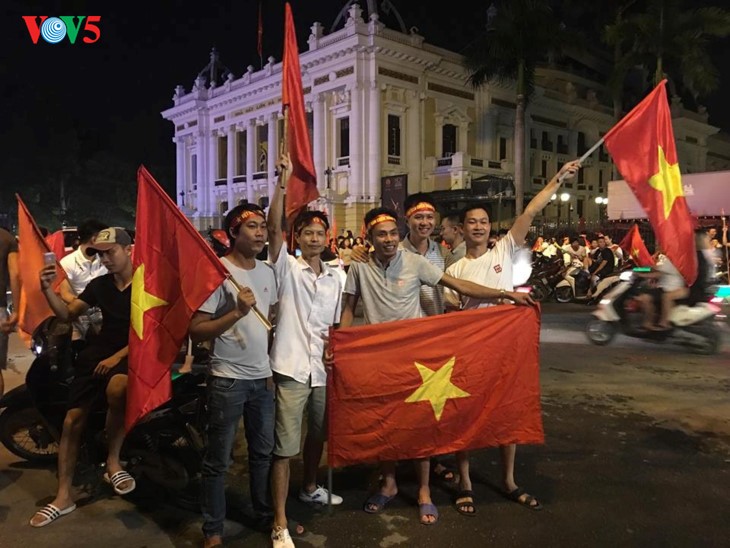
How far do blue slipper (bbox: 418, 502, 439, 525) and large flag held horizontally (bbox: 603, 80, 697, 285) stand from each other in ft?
9.61

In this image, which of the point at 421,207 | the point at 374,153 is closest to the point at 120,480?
the point at 421,207

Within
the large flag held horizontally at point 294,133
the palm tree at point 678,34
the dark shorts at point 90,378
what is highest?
the palm tree at point 678,34

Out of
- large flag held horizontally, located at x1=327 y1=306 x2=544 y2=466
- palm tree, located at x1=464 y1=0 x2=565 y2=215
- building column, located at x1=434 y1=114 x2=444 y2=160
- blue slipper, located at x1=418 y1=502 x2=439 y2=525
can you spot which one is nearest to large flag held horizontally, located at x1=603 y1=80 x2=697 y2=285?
large flag held horizontally, located at x1=327 y1=306 x2=544 y2=466

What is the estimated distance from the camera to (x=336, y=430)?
11.9 feet

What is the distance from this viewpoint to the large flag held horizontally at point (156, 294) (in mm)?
3322

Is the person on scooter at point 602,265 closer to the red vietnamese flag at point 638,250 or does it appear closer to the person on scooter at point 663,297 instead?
the red vietnamese flag at point 638,250

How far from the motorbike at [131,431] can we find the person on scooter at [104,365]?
0.52ft

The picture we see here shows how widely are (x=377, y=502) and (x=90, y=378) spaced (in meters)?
1.97

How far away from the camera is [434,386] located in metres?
3.78

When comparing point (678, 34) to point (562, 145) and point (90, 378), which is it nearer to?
point (562, 145)

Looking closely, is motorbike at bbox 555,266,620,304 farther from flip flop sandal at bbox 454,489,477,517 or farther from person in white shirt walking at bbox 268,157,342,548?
person in white shirt walking at bbox 268,157,342,548

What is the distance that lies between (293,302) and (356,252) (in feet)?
2.51

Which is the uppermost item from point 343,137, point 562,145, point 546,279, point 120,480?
point 562,145

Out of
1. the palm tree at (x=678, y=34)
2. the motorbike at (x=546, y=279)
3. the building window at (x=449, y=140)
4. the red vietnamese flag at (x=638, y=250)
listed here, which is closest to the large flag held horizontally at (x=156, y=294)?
the red vietnamese flag at (x=638, y=250)
